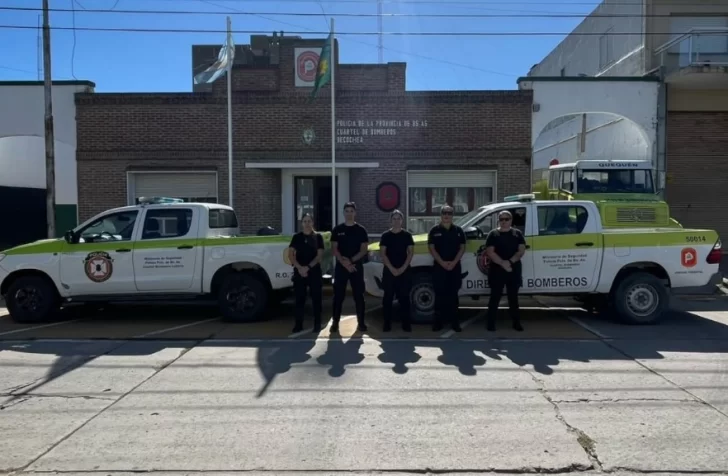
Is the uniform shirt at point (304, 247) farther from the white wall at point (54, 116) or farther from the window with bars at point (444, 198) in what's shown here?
the white wall at point (54, 116)

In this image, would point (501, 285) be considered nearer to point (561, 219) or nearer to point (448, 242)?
point (448, 242)

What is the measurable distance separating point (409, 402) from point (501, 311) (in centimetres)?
557

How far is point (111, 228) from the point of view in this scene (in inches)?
380

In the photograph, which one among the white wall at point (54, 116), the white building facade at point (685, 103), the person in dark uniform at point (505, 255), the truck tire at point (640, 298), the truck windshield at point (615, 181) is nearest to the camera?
the person in dark uniform at point (505, 255)

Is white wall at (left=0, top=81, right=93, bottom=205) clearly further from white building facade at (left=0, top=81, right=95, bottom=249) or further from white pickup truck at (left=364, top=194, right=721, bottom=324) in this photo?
white pickup truck at (left=364, top=194, right=721, bottom=324)

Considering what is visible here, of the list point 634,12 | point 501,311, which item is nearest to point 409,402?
A: point 501,311

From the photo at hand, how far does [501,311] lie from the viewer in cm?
1080

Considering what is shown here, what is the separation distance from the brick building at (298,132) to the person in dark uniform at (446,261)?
294 inches

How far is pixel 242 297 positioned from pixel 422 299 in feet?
9.07

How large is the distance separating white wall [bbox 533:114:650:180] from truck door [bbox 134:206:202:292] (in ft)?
42.4

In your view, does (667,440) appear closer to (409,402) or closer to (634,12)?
(409,402)

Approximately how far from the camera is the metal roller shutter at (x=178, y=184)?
644 inches

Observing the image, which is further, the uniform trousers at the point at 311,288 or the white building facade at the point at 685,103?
the white building facade at the point at 685,103

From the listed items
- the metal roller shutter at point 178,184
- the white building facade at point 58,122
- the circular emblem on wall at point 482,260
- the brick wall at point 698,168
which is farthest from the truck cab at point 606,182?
the white building facade at point 58,122
